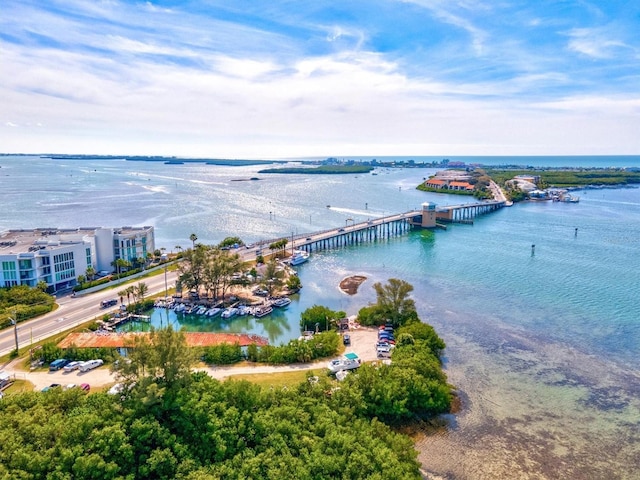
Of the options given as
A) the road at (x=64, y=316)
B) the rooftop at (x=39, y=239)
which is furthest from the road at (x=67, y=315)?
the rooftop at (x=39, y=239)

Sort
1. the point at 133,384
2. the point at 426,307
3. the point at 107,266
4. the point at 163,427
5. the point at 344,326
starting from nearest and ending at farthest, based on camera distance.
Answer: the point at 163,427, the point at 133,384, the point at 344,326, the point at 426,307, the point at 107,266

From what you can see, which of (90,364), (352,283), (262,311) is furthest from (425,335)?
(90,364)

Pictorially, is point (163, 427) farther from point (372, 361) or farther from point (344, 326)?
point (344, 326)

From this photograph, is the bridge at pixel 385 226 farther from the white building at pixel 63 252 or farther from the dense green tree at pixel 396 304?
the dense green tree at pixel 396 304

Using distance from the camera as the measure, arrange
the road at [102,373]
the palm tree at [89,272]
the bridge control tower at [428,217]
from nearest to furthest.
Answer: the road at [102,373], the palm tree at [89,272], the bridge control tower at [428,217]

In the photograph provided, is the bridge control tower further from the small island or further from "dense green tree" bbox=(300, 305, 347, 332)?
→ "dense green tree" bbox=(300, 305, 347, 332)

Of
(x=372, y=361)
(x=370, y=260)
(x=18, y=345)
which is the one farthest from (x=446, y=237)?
(x=18, y=345)
